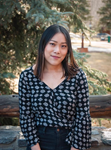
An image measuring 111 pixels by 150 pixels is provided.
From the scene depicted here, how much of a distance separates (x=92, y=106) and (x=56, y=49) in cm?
88

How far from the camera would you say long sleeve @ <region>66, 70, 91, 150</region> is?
1.28 meters

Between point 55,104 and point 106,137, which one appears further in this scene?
point 106,137

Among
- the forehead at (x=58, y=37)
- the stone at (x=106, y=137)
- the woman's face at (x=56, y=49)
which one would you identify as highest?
the forehead at (x=58, y=37)

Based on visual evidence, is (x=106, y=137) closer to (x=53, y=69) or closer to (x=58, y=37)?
(x=53, y=69)

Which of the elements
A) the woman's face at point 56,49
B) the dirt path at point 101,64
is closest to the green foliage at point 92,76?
the woman's face at point 56,49

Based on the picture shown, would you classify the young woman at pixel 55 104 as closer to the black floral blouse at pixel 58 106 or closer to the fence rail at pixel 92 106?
the black floral blouse at pixel 58 106

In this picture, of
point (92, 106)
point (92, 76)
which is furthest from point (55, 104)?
point (92, 76)

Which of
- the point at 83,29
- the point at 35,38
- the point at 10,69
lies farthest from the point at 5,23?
the point at 83,29

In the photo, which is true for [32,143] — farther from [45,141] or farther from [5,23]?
[5,23]

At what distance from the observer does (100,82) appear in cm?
383

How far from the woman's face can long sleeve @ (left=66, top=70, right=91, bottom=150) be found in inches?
7.7

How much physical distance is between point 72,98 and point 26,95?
0.34m

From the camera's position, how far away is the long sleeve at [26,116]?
4.28 ft

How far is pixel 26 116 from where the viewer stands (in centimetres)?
132
